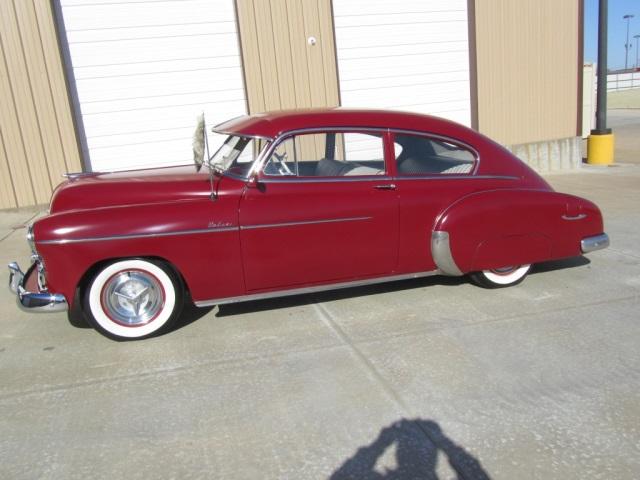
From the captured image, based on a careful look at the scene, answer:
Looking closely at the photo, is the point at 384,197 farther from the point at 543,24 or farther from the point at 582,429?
the point at 543,24

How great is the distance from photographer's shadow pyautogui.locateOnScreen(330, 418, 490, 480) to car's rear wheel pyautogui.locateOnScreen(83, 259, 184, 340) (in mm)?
1849

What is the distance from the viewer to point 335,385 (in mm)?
3283

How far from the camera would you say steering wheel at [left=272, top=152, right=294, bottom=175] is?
13.6ft

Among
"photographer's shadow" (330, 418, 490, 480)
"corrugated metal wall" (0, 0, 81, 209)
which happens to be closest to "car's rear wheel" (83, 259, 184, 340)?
"photographer's shadow" (330, 418, 490, 480)

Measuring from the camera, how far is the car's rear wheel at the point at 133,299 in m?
3.83

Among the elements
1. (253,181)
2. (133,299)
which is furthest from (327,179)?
(133,299)

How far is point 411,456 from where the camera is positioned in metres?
2.63

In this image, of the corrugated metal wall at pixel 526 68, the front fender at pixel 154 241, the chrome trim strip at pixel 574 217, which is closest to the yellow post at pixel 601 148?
the corrugated metal wall at pixel 526 68

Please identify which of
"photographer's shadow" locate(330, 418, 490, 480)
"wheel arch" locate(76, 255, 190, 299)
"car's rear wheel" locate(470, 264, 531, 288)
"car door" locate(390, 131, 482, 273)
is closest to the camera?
"photographer's shadow" locate(330, 418, 490, 480)

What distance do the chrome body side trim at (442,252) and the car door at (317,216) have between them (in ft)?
1.01

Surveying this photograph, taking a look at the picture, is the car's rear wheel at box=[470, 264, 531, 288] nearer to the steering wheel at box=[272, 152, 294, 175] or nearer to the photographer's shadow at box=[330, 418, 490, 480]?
the steering wheel at box=[272, 152, 294, 175]

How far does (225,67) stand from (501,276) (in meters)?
6.22

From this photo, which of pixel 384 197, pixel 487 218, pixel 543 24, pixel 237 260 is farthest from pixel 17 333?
pixel 543 24

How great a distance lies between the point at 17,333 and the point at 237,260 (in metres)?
1.79
